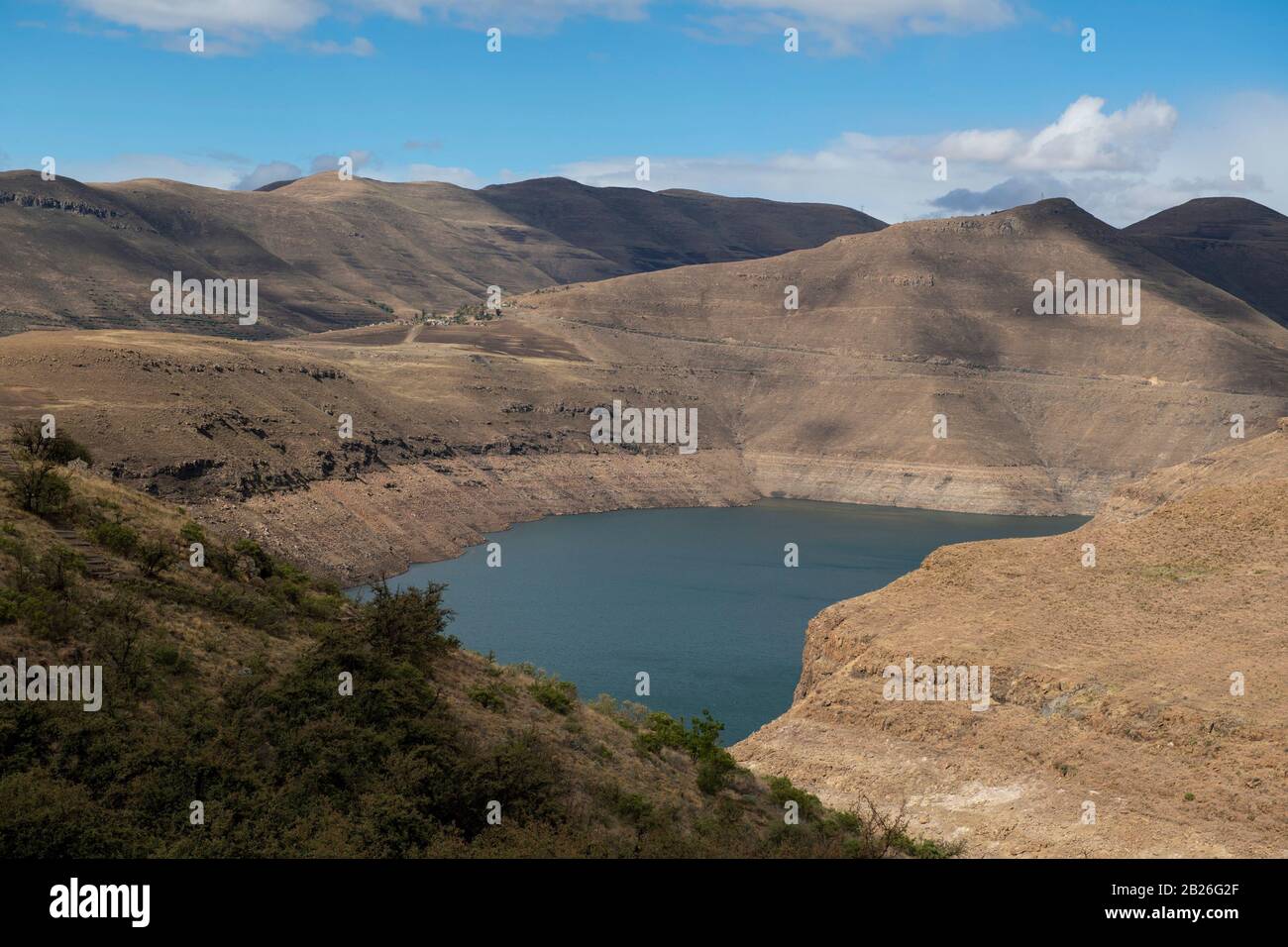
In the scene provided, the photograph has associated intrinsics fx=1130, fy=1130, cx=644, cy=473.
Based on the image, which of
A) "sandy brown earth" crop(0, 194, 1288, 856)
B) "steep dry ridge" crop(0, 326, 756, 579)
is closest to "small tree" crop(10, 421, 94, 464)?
"sandy brown earth" crop(0, 194, 1288, 856)

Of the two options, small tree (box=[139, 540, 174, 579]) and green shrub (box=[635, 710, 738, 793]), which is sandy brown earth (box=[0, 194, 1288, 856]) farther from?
small tree (box=[139, 540, 174, 579])

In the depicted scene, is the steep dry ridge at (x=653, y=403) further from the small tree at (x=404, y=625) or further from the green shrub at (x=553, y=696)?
the small tree at (x=404, y=625)

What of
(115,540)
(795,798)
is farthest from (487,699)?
(115,540)

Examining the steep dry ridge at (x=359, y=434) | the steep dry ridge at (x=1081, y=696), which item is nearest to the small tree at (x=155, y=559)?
the steep dry ridge at (x=1081, y=696)

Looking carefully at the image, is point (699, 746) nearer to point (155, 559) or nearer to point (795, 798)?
point (795, 798)

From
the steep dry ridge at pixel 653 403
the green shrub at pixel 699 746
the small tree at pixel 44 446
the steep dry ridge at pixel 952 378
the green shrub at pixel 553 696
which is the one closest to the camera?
the green shrub at pixel 699 746
